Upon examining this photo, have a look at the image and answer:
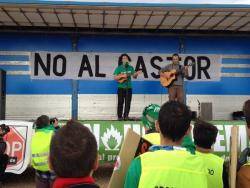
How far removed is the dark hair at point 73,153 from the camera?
2.04 m

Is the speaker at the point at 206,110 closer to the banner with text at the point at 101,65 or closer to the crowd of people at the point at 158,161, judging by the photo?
the banner with text at the point at 101,65

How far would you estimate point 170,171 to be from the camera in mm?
2305

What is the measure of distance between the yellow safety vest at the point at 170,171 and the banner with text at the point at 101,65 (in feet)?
36.9

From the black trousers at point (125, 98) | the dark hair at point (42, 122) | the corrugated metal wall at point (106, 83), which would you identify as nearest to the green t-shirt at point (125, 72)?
the black trousers at point (125, 98)

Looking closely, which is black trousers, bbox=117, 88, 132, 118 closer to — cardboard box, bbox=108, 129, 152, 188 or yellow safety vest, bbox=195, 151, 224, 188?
yellow safety vest, bbox=195, 151, 224, 188

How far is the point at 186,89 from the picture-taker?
545 inches

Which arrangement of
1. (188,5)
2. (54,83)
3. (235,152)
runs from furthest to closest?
(54,83)
(188,5)
(235,152)

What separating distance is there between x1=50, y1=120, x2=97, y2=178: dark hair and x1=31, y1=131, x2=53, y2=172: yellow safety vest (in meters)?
3.71

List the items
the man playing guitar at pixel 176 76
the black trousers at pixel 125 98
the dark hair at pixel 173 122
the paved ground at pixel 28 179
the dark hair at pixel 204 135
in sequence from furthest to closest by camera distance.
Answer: the black trousers at pixel 125 98, the man playing guitar at pixel 176 76, the paved ground at pixel 28 179, the dark hair at pixel 204 135, the dark hair at pixel 173 122

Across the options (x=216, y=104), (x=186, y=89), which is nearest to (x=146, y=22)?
(x=186, y=89)

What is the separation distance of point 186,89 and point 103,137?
17.1ft

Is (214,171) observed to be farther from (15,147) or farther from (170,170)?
(15,147)

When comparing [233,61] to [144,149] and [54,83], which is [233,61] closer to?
[54,83]

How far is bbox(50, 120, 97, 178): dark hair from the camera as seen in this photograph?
204cm
